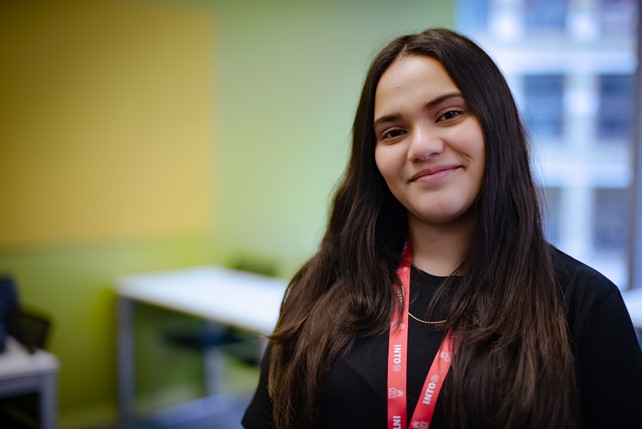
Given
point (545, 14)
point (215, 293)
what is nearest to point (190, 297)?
point (215, 293)

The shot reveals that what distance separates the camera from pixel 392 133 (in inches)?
46.1

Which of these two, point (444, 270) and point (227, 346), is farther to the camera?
point (227, 346)

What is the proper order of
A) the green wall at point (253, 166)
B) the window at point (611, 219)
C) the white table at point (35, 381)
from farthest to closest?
the window at point (611, 219) → the green wall at point (253, 166) → the white table at point (35, 381)

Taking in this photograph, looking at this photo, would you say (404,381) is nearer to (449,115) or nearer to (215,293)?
(449,115)

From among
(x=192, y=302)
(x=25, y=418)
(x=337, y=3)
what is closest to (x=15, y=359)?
(x=25, y=418)

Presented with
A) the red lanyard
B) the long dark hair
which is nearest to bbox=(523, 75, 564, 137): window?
the long dark hair

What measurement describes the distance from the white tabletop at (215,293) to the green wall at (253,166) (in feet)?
0.47

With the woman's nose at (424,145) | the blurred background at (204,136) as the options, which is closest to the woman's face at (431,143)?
the woman's nose at (424,145)

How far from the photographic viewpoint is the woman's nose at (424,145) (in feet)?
3.56

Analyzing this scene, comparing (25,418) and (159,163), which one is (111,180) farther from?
(25,418)

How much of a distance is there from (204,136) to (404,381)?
121 inches

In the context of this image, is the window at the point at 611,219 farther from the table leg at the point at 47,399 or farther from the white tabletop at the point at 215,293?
the table leg at the point at 47,399

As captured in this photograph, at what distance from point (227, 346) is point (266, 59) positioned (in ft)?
5.53

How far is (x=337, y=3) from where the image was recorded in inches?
171
